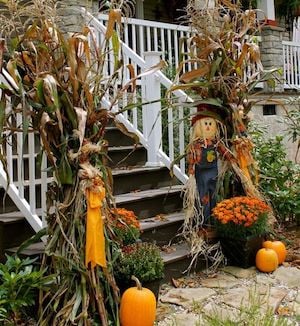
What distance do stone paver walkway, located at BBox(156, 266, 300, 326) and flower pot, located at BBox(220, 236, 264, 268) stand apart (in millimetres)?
59

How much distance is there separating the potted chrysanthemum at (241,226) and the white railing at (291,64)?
4732 millimetres

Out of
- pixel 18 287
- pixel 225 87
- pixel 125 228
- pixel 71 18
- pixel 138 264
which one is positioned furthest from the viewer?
pixel 71 18

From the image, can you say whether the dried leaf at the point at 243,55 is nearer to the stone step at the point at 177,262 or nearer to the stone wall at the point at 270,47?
the stone step at the point at 177,262

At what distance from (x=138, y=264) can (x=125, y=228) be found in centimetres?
31

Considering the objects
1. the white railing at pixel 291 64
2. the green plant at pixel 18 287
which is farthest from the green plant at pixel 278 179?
the white railing at pixel 291 64

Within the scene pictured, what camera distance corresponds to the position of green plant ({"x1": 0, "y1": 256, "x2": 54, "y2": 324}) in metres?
2.53

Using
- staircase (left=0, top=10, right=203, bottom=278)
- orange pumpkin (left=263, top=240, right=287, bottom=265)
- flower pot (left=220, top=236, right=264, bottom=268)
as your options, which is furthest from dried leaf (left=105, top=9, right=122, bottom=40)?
orange pumpkin (left=263, top=240, right=287, bottom=265)

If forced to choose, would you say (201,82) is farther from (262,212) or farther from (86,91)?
A: (86,91)

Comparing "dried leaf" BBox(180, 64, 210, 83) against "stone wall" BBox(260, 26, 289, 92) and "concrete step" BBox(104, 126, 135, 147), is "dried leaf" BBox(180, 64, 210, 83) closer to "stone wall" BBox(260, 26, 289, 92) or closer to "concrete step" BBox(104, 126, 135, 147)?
"concrete step" BBox(104, 126, 135, 147)

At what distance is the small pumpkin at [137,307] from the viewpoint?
2615 mm

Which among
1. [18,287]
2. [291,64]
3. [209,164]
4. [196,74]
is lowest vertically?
[18,287]

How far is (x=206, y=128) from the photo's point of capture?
3.82 meters

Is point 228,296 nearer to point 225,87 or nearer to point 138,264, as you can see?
point 138,264

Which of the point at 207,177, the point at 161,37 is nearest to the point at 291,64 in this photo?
the point at 161,37
